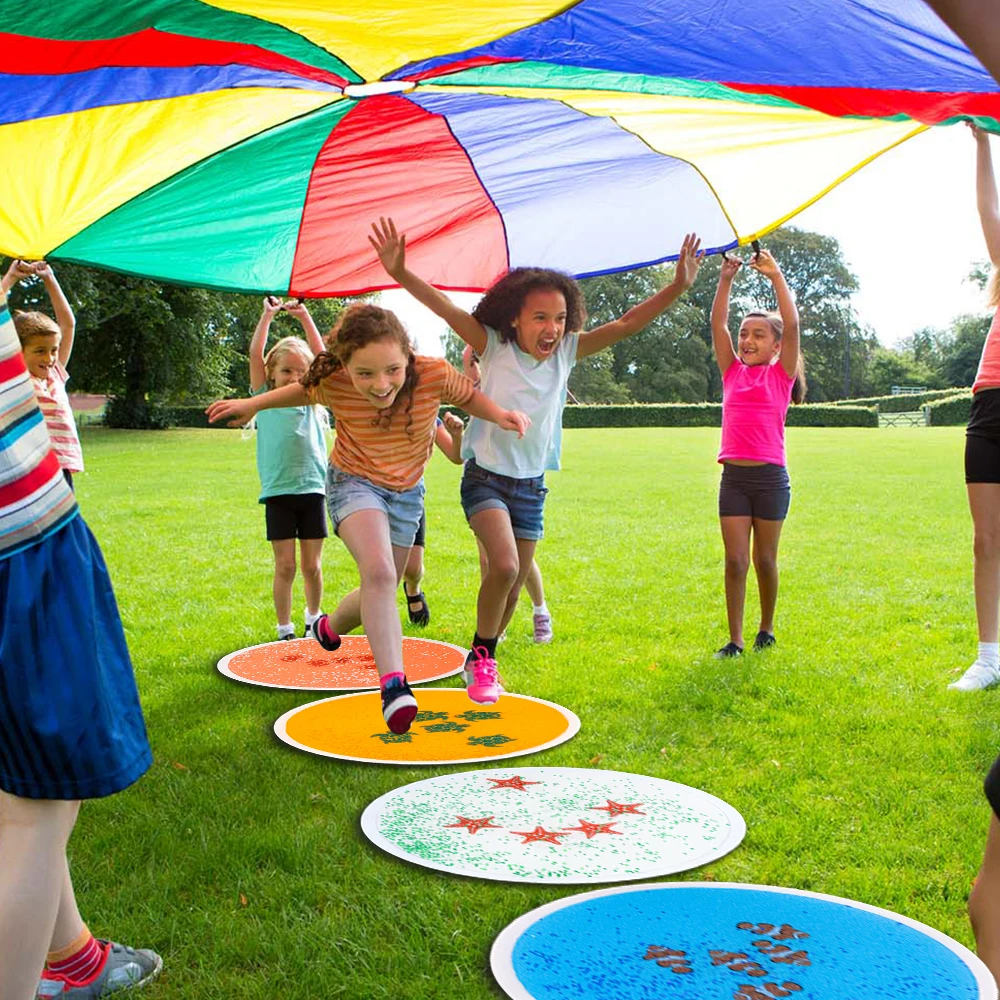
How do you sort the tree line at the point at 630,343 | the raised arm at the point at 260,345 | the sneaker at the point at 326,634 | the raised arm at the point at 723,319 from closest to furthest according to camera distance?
the sneaker at the point at 326,634
the raised arm at the point at 723,319
the raised arm at the point at 260,345
the tree line at the point at 630,343

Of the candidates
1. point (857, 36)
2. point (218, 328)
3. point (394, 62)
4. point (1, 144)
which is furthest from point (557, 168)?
point (218, 328)

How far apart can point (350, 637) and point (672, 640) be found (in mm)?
1867

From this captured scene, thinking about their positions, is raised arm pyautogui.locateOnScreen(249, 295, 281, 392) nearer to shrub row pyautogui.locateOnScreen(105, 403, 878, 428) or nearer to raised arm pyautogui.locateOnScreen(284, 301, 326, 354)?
raised arm pyautogui.locateOnScreen(284, 301, 326, 354)

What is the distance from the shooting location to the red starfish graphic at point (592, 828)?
11.2ft

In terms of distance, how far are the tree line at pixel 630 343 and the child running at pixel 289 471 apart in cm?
2147

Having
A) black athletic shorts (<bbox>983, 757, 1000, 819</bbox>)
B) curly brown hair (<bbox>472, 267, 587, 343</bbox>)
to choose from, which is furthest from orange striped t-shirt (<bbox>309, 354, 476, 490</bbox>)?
black athletic shorts (<bbox>983, 757, 1000, 819</bbox>)

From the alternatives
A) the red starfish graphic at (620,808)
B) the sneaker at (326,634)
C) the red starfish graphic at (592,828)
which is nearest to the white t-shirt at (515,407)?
the sneaker at (326,634)

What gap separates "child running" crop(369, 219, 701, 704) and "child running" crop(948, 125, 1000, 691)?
4.35ft

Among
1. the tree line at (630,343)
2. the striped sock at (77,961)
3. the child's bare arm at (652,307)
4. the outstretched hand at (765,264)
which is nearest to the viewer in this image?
the striped sock at (77,961)

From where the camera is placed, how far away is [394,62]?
3984mm

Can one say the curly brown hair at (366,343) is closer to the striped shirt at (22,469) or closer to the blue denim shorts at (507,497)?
the blue denim shorts at (507,497)

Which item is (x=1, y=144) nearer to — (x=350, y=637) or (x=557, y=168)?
(x=557, y=168)

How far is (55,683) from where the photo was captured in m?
1.88

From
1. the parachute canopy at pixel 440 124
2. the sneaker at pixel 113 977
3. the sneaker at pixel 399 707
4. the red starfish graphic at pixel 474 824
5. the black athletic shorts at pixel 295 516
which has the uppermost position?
the parachute canopy at pixel 440 124
